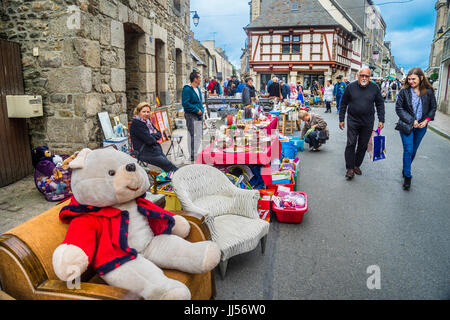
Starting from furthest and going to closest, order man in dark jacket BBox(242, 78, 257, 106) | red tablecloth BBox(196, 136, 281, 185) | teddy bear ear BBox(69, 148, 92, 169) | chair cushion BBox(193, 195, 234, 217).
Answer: man in dark jacket BBox(242, 78, 257, 106), red tablecloth BBox(196, 136, 281, 185), chair cushion BBox(193, 195, 234, 217), teddy bear ear BBox(69, 148, 92, 169)

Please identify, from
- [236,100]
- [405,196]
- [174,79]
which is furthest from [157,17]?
[405,196]

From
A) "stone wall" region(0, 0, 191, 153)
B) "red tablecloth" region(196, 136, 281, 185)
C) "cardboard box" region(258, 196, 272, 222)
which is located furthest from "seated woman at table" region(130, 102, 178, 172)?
"cardboard box" region(258, 196, 272, 222)

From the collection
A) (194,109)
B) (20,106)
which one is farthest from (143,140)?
(20,106)

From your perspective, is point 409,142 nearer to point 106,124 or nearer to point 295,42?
point 106,124

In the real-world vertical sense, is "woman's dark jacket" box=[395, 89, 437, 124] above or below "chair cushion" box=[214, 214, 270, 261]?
above

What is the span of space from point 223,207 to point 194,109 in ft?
11.8

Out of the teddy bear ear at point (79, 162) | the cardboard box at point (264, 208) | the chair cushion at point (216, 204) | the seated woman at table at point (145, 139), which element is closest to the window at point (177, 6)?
the seated woman at table at point (145, 139)

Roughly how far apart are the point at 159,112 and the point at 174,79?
7.01 ft

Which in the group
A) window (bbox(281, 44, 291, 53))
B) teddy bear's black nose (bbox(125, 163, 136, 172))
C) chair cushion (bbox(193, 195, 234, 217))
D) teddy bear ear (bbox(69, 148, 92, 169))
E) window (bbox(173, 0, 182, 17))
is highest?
window (bbox(281, 44, 291, 53))

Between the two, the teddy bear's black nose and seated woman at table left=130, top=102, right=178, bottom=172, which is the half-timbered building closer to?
seated woman at table left=130, top=102, right=178, bottom=172

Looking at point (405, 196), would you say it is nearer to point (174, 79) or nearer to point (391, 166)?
point (391, 166)

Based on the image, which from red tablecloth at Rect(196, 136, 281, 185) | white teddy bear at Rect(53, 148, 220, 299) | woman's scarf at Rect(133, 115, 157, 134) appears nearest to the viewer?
white teddy bear at Rect(53, 148, 220, 299)

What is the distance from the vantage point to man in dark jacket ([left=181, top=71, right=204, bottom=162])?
654 centimetres

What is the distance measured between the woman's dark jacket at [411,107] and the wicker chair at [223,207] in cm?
342
